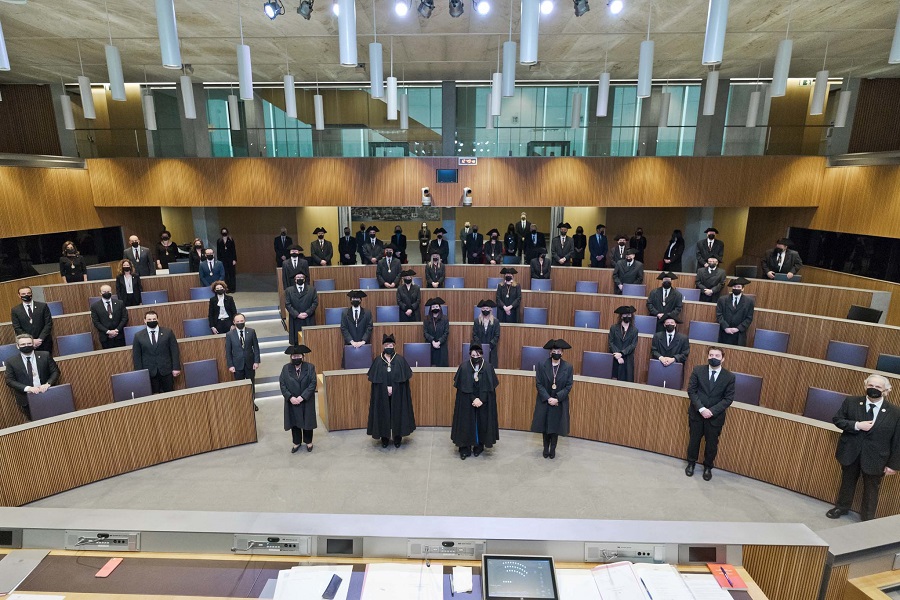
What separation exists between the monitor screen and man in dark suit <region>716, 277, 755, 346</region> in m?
7.15

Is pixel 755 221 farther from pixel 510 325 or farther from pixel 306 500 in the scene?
pixel 306 500

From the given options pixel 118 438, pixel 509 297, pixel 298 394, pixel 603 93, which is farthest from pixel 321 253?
pixel 603 93

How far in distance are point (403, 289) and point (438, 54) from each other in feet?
17.0

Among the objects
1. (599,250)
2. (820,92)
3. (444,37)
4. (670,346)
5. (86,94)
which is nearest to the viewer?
(670,346)

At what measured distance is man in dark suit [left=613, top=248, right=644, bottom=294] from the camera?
31.4 ft

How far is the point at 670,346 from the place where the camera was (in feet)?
21.7

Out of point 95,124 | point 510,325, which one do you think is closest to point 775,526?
point 510,325

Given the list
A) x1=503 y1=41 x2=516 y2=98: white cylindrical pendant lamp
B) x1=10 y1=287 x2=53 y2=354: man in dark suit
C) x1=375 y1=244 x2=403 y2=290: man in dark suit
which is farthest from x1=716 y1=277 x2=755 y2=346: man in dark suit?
x1=10 y1=287 x2=53 y2=354: man in dark suit

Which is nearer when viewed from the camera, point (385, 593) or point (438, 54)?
point (385, 593)

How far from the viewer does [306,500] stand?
201 inches

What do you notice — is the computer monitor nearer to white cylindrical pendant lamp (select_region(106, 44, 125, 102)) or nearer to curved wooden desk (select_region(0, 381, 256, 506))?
curved wooden desk (select_region(0, 381, 256, 506))

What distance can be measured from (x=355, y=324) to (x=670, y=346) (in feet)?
14.7

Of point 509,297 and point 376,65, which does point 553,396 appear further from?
point 376,65

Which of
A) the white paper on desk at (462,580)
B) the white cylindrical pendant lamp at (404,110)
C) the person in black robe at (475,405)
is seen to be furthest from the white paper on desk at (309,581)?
the white cylindrical pendant lamp at (404,110)
